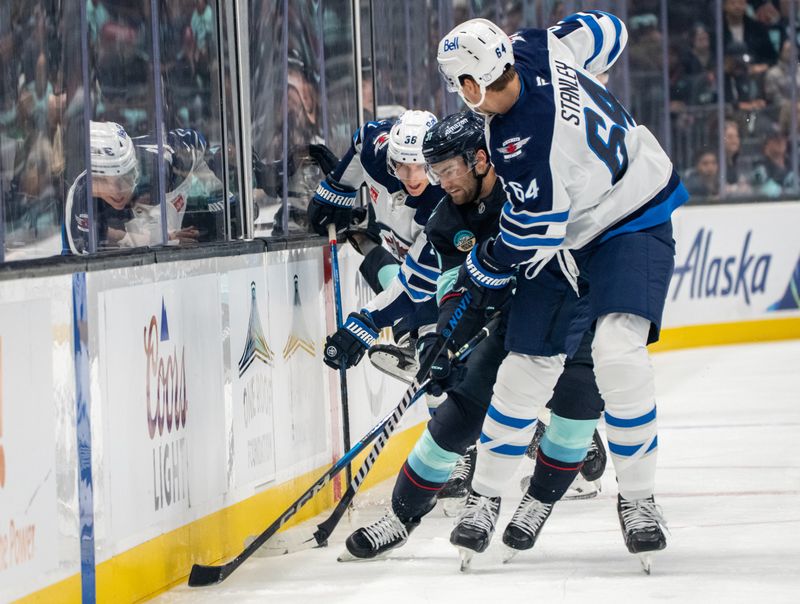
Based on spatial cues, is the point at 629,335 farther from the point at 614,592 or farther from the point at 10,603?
the point at 10,603

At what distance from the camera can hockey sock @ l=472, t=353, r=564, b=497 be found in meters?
3.45

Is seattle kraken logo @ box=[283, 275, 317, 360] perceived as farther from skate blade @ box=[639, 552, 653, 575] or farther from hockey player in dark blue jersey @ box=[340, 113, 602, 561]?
skate blade @ box=[639, 552, 653, 575]

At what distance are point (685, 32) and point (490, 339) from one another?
19.9 ft

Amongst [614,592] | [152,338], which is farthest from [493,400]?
[152,338]

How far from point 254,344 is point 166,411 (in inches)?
22.2

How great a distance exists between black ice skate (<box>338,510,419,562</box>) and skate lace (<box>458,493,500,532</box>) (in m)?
0.19

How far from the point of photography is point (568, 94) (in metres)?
3.24

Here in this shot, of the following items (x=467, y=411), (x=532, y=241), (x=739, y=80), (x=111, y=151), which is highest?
(x=739, y=80)

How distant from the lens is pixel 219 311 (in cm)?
364

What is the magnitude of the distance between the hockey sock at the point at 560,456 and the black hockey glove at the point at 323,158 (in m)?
1.39

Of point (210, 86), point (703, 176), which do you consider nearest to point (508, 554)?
point (210, 86)

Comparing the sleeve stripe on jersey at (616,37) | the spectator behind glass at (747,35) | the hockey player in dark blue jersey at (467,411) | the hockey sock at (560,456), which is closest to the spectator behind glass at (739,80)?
the spectator behind glass at (747,35)

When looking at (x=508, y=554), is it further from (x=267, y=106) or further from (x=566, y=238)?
(x=267, y=106)

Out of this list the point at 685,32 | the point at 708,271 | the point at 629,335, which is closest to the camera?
the point at 629,335
